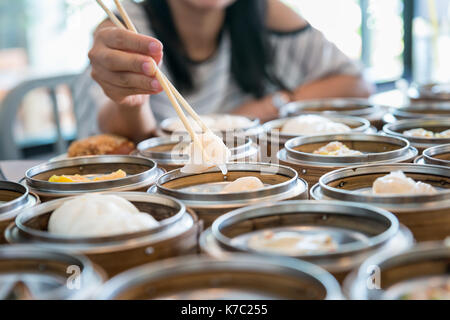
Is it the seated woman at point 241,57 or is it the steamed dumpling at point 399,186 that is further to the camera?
the seated woman at point 241,57

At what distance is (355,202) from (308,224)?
148 mm

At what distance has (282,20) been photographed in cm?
386

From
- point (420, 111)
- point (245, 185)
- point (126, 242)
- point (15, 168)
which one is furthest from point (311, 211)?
point (420, 111)

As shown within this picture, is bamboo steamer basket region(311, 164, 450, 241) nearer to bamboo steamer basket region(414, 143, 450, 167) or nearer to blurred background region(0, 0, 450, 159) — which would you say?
bamboo steamer basket region(414, 143, 450, 167)

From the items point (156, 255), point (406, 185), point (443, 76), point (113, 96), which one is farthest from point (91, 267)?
point (443, 76)

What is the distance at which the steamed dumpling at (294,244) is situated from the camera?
108cm

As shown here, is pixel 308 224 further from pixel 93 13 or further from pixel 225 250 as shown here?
pixel 93 13

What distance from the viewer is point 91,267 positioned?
3.27 ft

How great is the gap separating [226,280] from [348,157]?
85 cm

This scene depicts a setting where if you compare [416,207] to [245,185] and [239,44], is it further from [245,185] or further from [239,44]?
[239,44]

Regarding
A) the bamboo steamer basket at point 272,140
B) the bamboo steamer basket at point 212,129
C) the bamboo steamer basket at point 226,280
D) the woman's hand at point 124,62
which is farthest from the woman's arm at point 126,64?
the bamboo steamer basket at point 226,280

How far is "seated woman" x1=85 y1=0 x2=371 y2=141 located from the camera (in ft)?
11.4

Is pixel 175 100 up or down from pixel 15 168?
up

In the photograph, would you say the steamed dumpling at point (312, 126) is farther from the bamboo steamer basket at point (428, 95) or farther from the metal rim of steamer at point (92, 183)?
the bamboo steamer basket at point (428, 95)
